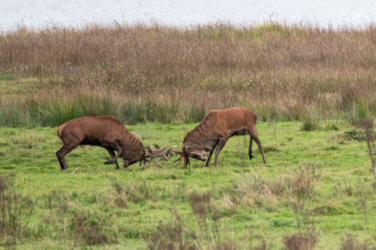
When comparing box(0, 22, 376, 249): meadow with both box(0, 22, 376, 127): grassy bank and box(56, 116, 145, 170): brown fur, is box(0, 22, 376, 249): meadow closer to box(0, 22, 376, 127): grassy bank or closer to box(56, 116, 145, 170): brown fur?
box(0, 22, 376, 127): grassy bank

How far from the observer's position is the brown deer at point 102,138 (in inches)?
369

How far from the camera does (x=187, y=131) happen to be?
1298 centimetres

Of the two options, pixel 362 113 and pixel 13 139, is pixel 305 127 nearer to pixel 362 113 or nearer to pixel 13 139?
pixel 362 113

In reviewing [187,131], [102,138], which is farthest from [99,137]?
[187,131]

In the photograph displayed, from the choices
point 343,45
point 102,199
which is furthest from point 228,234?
point 343,45

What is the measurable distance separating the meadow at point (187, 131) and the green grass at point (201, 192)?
1.1 inches

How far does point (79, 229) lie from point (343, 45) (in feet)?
70.1

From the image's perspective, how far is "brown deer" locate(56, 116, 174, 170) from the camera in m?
9.37

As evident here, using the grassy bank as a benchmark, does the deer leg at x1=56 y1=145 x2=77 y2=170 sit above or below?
below

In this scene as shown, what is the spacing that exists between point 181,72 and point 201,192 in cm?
1341

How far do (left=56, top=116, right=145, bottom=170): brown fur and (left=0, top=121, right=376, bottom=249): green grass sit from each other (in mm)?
330

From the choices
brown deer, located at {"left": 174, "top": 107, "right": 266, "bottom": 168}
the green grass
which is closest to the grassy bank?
the green grass

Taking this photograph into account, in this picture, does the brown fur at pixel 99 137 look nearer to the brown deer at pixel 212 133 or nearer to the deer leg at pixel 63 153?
the deer leg at pixel 63 153

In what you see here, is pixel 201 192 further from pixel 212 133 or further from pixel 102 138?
pixel 102 138
